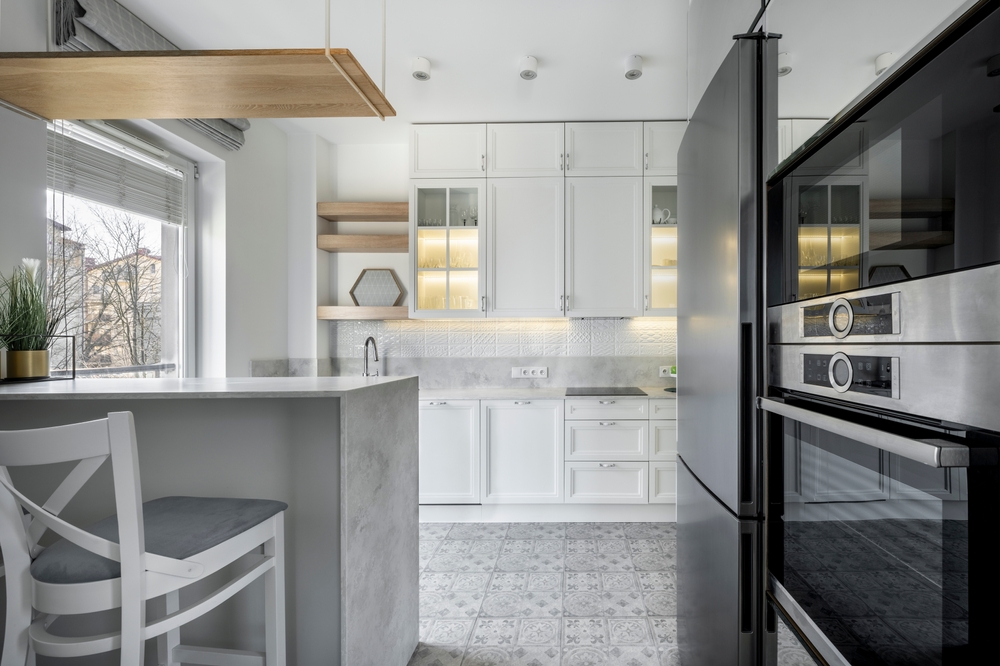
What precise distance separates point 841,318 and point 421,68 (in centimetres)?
262

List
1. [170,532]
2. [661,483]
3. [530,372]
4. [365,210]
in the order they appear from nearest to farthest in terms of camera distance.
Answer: [170,532] → [661,483] → [365,210] → [530,372]

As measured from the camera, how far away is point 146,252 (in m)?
2.71

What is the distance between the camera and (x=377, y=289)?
3.97 m

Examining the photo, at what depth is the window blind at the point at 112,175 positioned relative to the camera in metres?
2.17

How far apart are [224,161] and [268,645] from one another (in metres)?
2.66

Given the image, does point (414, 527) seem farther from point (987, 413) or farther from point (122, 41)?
point (122, 41)

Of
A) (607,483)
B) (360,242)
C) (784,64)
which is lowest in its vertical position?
(607,483)

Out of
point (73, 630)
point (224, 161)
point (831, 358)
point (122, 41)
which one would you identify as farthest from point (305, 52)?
point (224, 161)

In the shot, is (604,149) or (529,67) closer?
(529,67)

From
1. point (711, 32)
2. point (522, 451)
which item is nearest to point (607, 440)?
point (522, 451)

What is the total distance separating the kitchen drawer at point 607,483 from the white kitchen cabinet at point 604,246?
3.34 ft

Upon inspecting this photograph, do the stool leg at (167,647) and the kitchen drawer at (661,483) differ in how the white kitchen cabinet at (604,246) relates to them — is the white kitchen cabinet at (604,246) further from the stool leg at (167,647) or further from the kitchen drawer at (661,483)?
the stool leg at (167,647)

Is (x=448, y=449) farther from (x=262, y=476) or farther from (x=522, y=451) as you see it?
(x=262, y=476)

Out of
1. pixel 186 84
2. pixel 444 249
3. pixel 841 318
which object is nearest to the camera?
pixel 841 318
